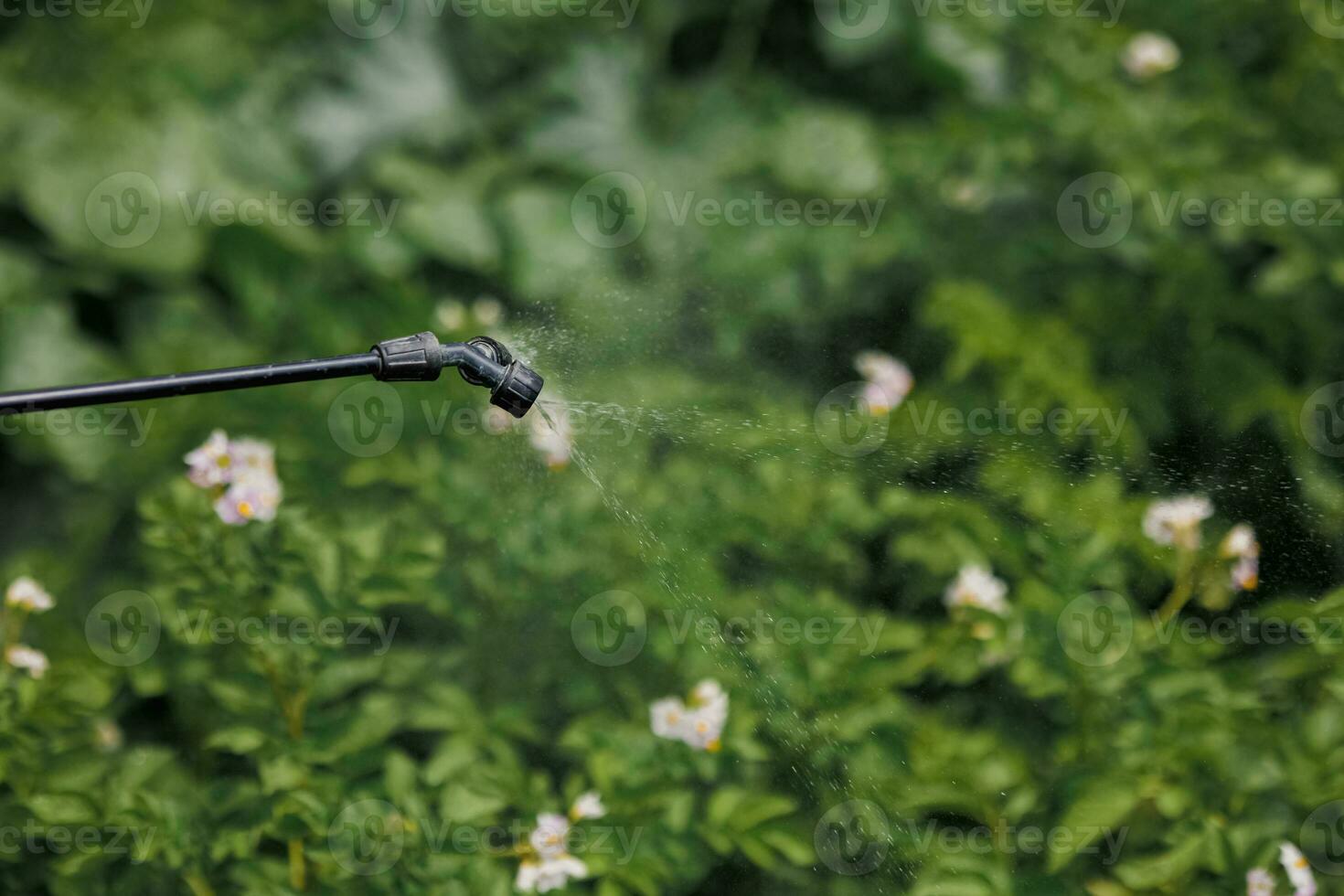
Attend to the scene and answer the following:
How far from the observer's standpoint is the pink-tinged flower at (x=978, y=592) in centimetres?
204

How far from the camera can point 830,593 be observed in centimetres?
208

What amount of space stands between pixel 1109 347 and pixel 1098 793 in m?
1.30

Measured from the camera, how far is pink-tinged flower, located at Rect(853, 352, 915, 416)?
2506 mm

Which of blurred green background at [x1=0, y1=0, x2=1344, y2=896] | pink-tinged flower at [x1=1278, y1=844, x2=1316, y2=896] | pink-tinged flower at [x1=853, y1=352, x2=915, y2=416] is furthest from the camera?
pink-tinged flower at [x1=853, y1=352, x2=915, y2=416]

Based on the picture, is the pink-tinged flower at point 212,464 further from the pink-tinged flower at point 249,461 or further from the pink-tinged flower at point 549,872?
the pink-tinged flower at point 549,872

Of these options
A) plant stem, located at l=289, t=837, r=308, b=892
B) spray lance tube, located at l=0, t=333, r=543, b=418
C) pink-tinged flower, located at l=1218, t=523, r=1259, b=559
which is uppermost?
spray lance tube, located at l=0, t=333, r=543, b=418

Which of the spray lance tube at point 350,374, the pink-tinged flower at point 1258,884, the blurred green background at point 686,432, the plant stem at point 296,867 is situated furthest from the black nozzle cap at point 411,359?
the pink-tinged flower at point 1258,884

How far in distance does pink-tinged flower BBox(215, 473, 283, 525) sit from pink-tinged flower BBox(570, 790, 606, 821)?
1.85ft

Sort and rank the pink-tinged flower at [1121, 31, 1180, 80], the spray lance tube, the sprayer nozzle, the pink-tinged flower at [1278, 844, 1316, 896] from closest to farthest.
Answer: the spray lance tube, the sprayer nozzle, the pink-tinged flower at [1278, 844, 1316, 896], the pink-tinged flower at [1121, 31, 1180, 80]

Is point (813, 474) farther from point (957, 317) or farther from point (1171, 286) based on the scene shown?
point (1171, 286)

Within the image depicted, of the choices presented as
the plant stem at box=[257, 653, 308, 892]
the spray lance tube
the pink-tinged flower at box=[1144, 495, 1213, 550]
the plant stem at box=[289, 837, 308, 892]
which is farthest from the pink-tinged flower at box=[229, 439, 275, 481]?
the pink-tinged flower at box=[1144, 495, 1213, 550]

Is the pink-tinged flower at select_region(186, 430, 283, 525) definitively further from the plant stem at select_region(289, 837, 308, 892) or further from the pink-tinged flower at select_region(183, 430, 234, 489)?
the plant stem at select_region(289, 837, 308, 892)

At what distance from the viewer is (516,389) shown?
1.36 m

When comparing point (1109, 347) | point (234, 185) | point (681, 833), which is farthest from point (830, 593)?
point (234, 185)
